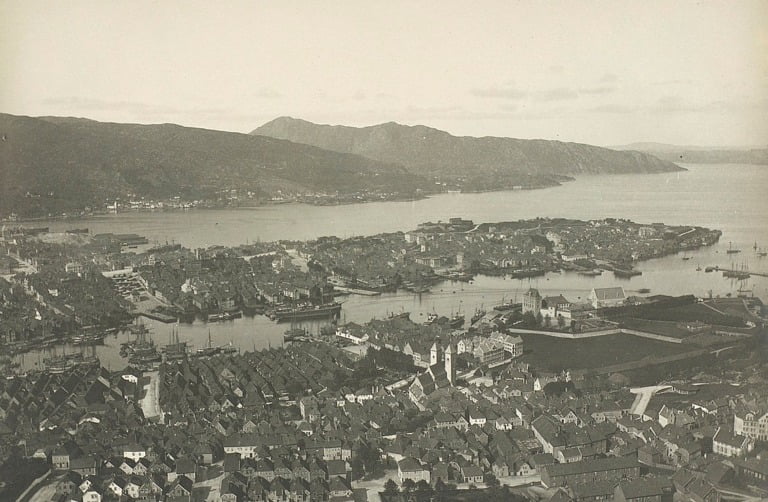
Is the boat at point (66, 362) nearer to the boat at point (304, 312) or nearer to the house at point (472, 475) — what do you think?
the boat at point (304, 312)

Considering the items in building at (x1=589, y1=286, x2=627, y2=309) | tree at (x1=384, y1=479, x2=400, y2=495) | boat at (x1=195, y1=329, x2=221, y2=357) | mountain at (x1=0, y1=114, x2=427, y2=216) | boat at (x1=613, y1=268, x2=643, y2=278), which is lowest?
tree at (x1=384, y1=479, x2=400, y2=495)

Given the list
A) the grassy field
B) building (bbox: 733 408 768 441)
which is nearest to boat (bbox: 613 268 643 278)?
the grassy field

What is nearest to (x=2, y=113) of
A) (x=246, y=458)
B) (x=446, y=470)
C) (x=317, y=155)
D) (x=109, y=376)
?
(x=109, y=376)

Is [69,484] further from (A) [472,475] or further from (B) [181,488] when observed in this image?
(A) [472,475]

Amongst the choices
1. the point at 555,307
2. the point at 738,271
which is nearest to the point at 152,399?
the point at 555,307

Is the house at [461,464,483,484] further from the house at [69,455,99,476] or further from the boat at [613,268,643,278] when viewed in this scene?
the boat at [613,268,643,278]
